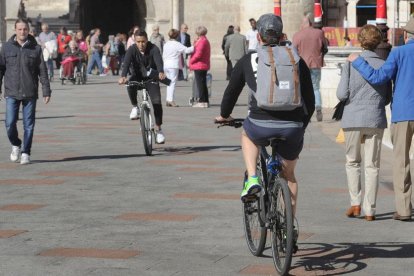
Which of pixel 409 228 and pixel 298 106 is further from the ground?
pixel 298 106

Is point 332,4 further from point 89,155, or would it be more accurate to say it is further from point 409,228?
point 409,228

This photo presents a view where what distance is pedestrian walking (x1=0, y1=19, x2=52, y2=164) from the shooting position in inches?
580

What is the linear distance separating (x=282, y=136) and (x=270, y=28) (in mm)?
710

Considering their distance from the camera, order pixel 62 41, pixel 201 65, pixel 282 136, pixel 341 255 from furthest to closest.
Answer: pixel 62 41 < pixel 201 65 < pixel 341 255 < pixel 282 136

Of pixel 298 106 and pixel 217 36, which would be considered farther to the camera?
pixel 217 36

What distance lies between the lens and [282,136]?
839 cm

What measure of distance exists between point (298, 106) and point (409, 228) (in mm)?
2297

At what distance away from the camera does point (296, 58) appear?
8.39 metres

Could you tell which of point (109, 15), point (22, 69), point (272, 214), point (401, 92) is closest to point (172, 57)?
point (22, 69)

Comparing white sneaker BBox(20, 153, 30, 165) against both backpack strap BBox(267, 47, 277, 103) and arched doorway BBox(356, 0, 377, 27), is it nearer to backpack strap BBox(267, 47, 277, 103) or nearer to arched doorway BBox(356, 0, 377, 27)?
backpack strap BBox(267, 47, 277, 103)

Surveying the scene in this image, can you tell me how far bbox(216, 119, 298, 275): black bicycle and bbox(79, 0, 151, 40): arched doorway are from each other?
148ft

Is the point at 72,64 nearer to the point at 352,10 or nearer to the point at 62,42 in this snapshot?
the point at 62,42

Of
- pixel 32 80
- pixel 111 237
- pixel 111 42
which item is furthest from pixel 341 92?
pixel 111 42

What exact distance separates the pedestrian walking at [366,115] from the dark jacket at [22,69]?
496cm
